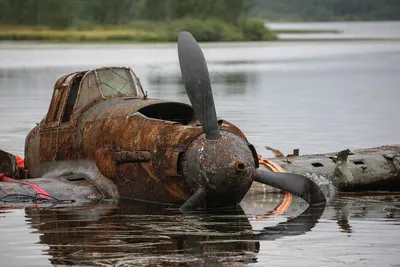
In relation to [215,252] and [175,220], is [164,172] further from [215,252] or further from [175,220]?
[215,252]

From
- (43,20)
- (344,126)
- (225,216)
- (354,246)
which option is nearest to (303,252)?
(354,246)

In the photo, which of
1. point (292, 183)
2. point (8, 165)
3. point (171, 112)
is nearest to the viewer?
point (292, 183)

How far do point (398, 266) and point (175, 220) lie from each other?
13.8ft

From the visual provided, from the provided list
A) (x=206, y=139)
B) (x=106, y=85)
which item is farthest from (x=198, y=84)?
(x=106, y=85)

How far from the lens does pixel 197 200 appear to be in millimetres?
16328

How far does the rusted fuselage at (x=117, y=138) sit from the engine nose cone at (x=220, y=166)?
10cm

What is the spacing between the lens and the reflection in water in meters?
13.8

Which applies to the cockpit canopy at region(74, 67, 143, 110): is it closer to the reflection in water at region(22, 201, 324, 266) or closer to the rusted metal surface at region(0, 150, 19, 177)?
the reflection in water at region(22, 201, 324, 266)

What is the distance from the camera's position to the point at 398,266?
13.1 metres

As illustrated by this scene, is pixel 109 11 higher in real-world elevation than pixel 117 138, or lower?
lower

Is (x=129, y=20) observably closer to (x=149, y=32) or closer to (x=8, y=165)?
(x=149, y=32)

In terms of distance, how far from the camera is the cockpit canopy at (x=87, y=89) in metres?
18.8

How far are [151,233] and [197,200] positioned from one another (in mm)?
1116

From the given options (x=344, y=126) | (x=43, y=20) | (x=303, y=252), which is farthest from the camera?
(x=43, y=20)
